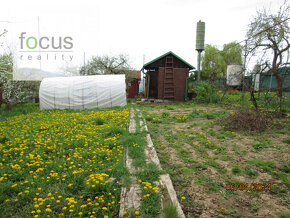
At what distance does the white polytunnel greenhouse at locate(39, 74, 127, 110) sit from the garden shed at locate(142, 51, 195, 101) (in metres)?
3.84

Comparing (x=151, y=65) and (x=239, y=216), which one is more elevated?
(x=151, y=65)

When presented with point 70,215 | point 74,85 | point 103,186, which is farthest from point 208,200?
point 74,85

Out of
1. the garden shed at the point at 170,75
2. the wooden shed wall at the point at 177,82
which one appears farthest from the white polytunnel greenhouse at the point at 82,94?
the wooden shed wall at the point at 177,82

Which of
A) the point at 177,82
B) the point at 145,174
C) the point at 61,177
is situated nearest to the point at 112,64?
the point at 177,82

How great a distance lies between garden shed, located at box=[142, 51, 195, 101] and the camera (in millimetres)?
14922

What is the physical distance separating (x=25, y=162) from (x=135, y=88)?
74.0 feet

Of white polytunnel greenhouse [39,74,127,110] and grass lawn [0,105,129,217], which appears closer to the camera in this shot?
grass lawn [0,105,129,217]

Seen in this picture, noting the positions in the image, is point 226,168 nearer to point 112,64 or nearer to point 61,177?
point 61,177

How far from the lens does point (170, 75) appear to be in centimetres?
1500

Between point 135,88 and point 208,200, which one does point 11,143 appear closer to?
point 208,200

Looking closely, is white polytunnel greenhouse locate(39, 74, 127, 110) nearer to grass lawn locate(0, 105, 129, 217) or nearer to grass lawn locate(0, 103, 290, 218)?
grass lawn locate(0, 103, 290, 218)

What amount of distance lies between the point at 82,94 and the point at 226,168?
32.9ft

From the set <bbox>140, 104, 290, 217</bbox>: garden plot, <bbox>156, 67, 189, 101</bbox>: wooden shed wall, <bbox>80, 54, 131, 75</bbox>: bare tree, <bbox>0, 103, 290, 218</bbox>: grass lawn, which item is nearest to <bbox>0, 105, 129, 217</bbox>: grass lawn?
<bbox>0, 103, 290, 218</bbox>: grass lawn

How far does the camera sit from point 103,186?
2.54 m
